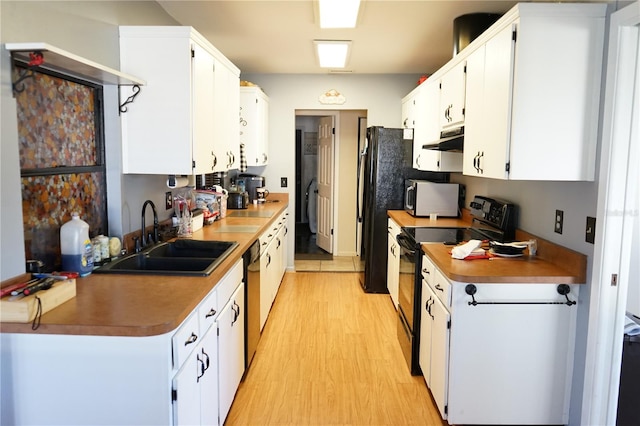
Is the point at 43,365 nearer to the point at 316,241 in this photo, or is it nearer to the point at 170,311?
the point at 170,311

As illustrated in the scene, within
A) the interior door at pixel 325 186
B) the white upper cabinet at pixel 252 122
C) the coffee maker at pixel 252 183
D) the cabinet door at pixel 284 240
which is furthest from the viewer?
the interior door at pixel 325 186

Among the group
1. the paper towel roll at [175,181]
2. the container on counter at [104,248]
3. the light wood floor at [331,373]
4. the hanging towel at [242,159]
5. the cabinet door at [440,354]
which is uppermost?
the hanging towel at [242,159]

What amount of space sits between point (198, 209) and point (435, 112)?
2036 millimetres

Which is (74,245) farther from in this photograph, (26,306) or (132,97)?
(132,97)

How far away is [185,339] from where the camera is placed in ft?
5.36

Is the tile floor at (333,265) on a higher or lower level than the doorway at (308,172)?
lower

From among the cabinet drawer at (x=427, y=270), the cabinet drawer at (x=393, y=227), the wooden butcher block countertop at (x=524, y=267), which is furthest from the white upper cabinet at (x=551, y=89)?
the cabinet drawer at (x=393, y=227)

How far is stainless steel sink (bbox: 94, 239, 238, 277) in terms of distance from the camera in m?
2.04

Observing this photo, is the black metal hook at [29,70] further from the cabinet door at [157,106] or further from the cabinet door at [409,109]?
the cabinet door at [409,109]

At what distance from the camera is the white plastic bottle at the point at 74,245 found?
75.5 inches

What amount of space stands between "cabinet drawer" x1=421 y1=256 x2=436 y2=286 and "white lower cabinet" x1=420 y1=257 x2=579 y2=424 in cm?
34

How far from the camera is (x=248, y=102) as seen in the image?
4520mm

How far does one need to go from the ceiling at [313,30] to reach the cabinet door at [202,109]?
0.52m

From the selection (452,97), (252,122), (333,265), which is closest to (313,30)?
(452,97)
